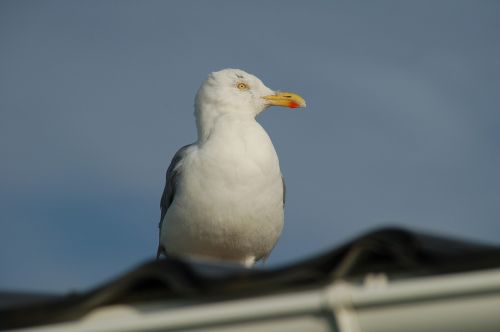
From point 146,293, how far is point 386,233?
998 millimetres

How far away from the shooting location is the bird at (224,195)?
8.85 meters

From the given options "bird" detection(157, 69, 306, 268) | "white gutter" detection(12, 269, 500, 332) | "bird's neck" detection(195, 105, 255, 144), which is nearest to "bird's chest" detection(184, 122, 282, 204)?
"bird" detection(157, 69, 306, 268)

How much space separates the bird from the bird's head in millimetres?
151

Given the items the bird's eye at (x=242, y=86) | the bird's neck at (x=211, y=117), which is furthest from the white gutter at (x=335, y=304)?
the bird's eye at (x=242, y=86)

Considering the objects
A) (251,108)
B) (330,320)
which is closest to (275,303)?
(330,320)

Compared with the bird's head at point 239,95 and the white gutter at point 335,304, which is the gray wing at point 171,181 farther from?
the white gutter at point 335,304

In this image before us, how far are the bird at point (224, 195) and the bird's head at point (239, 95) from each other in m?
0.15

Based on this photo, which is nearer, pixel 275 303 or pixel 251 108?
pixel 275 303

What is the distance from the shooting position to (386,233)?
13.1ft

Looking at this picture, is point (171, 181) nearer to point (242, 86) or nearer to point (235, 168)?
point (235, 168)

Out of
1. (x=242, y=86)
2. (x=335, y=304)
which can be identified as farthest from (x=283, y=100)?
(x=335, y=304)

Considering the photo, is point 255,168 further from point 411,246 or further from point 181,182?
point 411,246

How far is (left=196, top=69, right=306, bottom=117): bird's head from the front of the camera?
10172mm

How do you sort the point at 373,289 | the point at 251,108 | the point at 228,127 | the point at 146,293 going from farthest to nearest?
1. the point at 251,108
2. the point at 228,127
3. the point at 146,293
4. the point at 373,289
